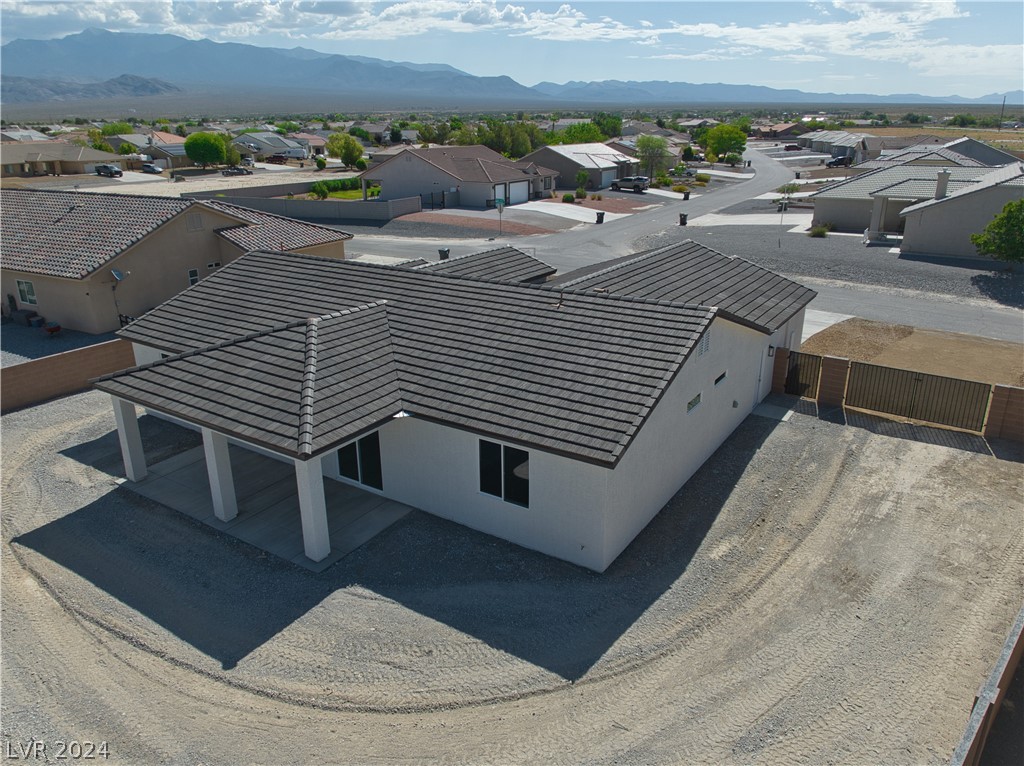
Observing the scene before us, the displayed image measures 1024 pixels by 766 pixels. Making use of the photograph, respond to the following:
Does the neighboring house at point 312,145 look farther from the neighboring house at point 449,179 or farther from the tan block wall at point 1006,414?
the tan block wall at point 1006,414

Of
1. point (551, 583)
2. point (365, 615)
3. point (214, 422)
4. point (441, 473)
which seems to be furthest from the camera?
point (441, 473)

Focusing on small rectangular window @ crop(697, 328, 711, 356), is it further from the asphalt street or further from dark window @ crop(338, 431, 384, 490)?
the asphalt street

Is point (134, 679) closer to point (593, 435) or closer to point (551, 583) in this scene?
point (551, 583)

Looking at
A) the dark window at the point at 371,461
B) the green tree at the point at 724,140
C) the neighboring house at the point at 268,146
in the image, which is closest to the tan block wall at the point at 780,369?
the dark window at the point at 371,461

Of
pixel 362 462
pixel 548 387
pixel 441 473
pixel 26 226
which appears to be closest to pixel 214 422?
pixel 362 462

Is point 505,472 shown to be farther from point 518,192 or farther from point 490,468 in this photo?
point 518,192

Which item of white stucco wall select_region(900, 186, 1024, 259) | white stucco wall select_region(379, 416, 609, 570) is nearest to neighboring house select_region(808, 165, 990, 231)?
white stucco wall select_region(900, 186, 1024, 259)
